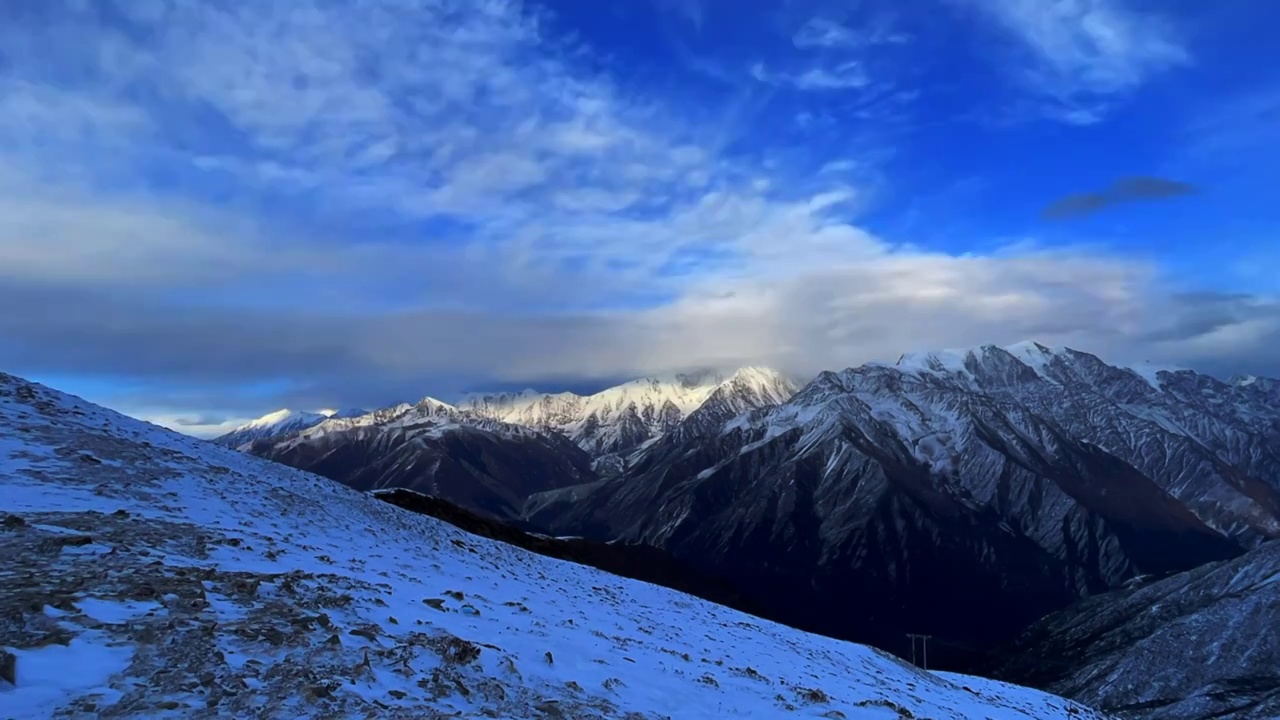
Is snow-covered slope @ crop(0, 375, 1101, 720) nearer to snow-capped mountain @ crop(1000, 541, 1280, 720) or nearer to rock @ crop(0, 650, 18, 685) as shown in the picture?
rock @ crop(0, 650, 18, 685)

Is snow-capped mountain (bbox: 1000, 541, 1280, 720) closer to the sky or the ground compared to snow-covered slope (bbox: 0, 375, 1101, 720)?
closer to the ground

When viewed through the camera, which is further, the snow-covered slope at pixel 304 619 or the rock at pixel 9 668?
the snow-covered slope at pixel 304 619

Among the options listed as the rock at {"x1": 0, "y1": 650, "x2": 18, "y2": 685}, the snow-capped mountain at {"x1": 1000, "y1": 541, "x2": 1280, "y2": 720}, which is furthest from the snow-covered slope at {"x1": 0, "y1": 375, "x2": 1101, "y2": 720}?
the snow-capped mountain at {"x1": 1000, "y1": 541, "x2": 1280, "y2": 720}

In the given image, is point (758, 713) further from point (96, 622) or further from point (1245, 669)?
point (1245, 669)

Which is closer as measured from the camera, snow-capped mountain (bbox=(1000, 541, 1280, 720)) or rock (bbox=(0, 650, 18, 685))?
rock (bbox=(0, 650, 18, 685))

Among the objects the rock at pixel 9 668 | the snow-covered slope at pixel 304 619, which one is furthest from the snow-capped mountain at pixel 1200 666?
the rock at pixel 9 668

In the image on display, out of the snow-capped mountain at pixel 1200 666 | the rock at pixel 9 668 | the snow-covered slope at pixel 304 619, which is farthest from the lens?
the snow-capped mountain at pixel 1200 666

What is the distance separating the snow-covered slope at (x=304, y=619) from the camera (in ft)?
38.7

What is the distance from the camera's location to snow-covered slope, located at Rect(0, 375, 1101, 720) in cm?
1178

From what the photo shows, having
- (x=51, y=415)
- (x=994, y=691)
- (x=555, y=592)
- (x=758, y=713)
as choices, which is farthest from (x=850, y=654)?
(x=51, y=415)

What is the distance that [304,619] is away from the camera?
49.6 ft

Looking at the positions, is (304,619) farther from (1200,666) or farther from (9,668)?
(1200,666)

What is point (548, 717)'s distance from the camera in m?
A: 13.8

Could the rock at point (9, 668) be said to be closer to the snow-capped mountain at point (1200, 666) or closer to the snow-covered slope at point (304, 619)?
the snow-covered slope at point (304, 619)
